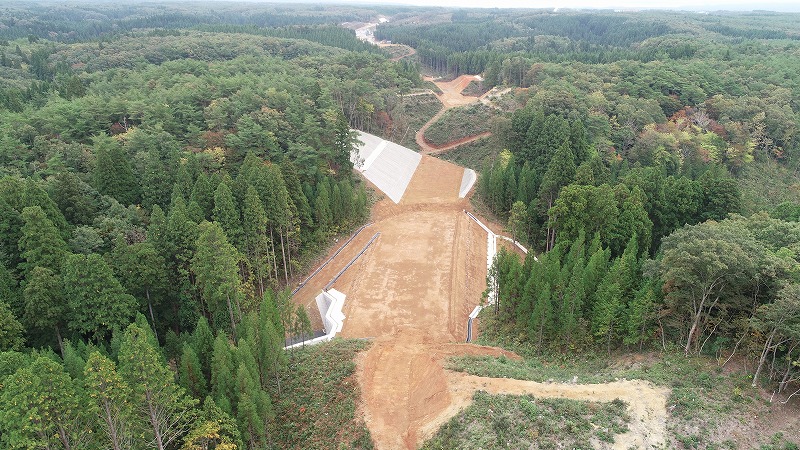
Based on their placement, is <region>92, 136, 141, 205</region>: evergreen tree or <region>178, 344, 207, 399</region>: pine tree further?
<region>92, 136, 141, 205</region>: evergreen tree

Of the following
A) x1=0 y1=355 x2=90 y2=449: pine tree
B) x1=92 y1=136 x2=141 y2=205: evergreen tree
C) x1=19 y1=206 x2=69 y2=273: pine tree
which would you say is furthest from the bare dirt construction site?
x1=19 y1=206 x2=69 y2=273: pine tree

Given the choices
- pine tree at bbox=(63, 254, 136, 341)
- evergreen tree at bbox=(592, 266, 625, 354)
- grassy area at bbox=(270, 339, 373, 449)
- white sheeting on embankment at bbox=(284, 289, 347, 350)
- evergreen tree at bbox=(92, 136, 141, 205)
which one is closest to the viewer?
grassy area at bbox=(270, 339, 373, 449)

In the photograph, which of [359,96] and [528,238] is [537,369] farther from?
[359,96]

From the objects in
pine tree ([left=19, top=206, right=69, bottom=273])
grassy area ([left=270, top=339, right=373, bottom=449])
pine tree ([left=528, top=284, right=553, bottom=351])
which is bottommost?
grassy area ([left=270, top=339, right=373, bottom=449])

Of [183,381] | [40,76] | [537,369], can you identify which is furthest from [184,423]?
[40,76]

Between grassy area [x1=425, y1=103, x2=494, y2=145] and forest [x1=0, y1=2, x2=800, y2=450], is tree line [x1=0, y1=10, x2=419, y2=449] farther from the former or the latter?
grassy area [x1=425, y1=103, x2=494, y2=145]

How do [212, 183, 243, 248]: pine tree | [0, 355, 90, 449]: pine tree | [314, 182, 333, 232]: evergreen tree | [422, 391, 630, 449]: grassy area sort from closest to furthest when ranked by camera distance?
[0, 355, 90, 449]: pine tree → [422, 391, 630, 449]: grassy area → [212, 183, 243, 248]: pine tree → [314, 182, 333, 232]: evergreen tree

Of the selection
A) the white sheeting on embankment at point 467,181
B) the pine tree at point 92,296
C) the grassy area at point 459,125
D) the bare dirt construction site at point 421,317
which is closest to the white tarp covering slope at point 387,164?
the bare dirt construction site at point 421,317

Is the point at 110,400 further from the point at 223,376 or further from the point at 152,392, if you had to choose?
the point at 223,376
